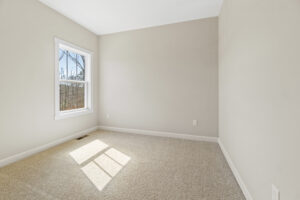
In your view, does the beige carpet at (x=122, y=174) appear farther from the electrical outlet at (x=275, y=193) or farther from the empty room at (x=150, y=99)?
the electrical outlet at (x=275, y=193)

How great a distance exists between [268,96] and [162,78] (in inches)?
91.4

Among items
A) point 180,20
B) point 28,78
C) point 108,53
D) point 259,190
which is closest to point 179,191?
point 259,190

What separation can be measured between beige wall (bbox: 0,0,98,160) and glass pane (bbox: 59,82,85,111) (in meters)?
0.31

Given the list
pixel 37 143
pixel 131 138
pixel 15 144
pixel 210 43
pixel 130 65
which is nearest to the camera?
pixel 15 144

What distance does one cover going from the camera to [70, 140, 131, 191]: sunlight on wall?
165cm

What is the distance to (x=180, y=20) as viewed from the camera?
117 inches

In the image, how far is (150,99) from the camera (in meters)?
3.30

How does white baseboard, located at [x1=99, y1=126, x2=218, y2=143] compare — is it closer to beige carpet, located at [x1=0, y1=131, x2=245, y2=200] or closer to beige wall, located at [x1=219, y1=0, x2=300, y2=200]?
beige carpet, located at [x1=0, y1=131, x2=245, y2=200]

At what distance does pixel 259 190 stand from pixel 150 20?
3240 millimetres

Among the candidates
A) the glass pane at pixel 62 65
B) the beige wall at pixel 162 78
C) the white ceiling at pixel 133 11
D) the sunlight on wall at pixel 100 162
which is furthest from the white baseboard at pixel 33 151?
the white ceiling at pixel 133 11

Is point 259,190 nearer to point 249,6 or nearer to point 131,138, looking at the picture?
point 249,6

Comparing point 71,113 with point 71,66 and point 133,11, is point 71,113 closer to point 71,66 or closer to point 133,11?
point 71,66

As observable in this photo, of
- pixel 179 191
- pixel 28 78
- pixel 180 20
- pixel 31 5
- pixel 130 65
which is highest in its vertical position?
pixel 180 20

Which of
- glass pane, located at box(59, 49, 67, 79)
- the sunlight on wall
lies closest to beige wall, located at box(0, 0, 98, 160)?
glass pane, located at box(59, 49, 67, 79)
